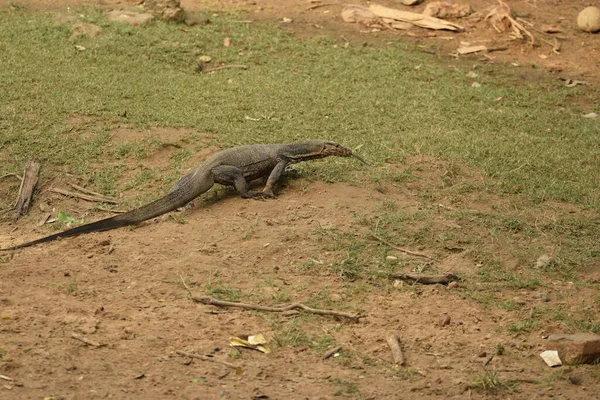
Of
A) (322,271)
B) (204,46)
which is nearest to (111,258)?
(322,271)

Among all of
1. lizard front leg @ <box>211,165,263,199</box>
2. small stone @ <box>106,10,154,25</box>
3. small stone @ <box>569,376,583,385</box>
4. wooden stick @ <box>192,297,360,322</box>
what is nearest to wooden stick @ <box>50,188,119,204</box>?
lizard front leg @ <box>211,165,263,199</box>

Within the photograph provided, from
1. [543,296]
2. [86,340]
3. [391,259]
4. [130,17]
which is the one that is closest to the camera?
[86,340]

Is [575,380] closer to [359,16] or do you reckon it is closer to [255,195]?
[255,195]

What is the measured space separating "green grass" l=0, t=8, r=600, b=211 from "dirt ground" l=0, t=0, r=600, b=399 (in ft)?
2.74

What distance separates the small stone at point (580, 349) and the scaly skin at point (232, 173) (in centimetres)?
255

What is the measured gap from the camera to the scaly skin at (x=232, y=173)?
19.5ft

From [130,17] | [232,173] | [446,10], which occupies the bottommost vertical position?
[446,10]

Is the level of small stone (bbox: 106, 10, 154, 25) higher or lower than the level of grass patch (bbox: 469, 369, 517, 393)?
lower

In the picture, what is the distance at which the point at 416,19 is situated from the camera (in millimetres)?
11438

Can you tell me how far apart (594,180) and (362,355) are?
3543 mm

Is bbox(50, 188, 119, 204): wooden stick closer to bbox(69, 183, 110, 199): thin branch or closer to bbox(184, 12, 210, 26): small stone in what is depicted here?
bbox(69, 183, 110, 199): thin branch

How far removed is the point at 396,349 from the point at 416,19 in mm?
7701

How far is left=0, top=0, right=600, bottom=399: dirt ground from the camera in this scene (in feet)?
13.4

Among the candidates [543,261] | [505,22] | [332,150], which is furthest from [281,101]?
[505,22]
